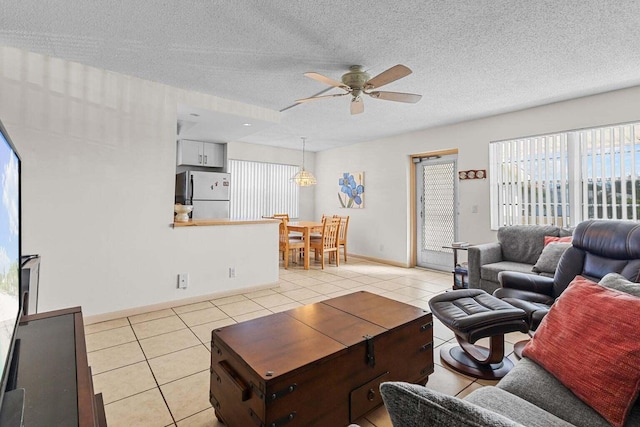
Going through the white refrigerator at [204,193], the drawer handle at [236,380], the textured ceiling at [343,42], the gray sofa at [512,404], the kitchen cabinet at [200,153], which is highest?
the textured ceiling at [343,42]

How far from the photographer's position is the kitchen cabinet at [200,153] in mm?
5109

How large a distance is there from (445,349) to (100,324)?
311 centimetres

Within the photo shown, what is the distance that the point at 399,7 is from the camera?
204cm

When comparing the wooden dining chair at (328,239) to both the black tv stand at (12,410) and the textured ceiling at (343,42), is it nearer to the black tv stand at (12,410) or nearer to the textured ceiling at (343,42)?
the textured ceiling at (343,42)

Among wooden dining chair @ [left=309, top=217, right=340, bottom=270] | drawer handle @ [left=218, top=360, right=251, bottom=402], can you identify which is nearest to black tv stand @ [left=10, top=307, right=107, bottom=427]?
drawer handle @ [left=218, top=360, right=251, bottom=402]

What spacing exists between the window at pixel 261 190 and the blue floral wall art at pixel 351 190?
3.71 ft

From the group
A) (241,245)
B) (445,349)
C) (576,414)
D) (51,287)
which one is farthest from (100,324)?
(576,414)

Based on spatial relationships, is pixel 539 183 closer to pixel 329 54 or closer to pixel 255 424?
pixel 329 54

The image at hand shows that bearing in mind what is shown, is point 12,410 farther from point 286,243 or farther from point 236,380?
point 286,243

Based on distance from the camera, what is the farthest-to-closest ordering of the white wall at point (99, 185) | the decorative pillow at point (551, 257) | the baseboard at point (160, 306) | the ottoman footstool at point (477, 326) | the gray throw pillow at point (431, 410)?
the decorative pillow at point (551, 257), the baseboard at point (160, 306), the white wall at point (99, 185), the ottoman footstool at point (477, 326), the gray throw pillow at point (431, 410)

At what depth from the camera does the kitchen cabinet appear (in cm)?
511

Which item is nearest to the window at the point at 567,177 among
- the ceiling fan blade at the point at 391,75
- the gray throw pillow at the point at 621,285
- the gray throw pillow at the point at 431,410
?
the ceiling fan blade at the point at 391,75

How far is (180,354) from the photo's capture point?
2.38 meters

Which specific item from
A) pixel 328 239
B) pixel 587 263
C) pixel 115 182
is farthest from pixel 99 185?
pixel 587 263
